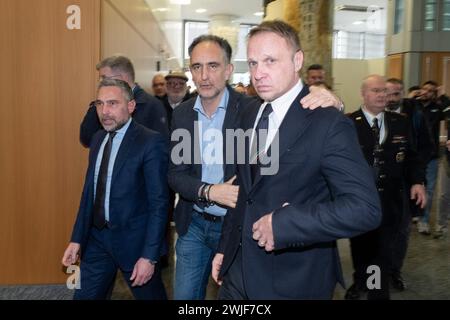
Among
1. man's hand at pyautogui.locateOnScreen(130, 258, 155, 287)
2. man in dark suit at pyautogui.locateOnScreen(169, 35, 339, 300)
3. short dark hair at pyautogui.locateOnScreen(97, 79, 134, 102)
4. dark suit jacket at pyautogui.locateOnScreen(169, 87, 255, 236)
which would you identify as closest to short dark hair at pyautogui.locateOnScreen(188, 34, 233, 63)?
man in dark suit at pyautogui.locateOnScreen(169, 35, 339, 300)

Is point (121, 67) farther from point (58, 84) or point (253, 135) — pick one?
point (253, 135)

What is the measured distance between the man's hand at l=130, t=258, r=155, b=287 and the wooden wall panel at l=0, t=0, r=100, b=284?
1602 millimetres

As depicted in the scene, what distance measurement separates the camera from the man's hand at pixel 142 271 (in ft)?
8.23

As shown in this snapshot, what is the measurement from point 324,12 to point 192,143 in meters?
3.64

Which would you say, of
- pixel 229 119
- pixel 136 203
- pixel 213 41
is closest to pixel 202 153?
pixel 229 119

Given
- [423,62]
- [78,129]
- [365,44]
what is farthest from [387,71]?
[78,129]

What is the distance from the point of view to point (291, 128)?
65.8 inches

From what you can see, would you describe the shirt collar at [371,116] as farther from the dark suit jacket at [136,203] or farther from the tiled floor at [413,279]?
the dark suit jacket at [136,203]

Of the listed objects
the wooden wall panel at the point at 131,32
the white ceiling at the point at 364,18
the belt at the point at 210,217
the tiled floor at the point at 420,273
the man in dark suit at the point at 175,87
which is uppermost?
the white ceiling at the point at 364,18

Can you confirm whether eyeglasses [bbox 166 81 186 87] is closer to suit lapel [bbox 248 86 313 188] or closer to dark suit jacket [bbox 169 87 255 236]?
dark suit jacket [bbox 169 87 255 236]

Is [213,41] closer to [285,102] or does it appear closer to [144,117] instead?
[285,102]

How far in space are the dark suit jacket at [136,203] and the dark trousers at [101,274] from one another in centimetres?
5

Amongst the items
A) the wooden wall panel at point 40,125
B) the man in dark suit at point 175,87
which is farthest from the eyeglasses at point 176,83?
the wooden wall panel at point 40,125

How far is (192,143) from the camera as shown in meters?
2.59
